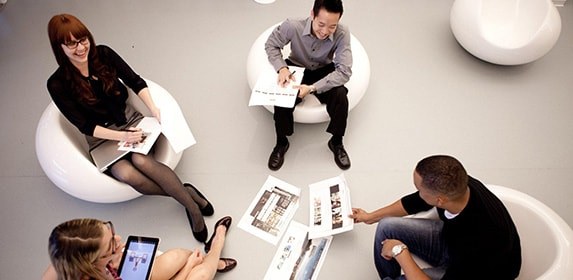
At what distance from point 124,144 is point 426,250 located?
169cm

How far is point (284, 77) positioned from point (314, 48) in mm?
257

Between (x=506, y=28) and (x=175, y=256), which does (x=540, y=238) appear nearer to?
(x=175, y=256)

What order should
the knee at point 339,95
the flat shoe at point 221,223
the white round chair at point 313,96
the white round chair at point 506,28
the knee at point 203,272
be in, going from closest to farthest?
1. the knee at point 203,272
2. the flat shoe at point 221,223
3. the knee at point 339,95
4. the white round chair at point 313,96
5. the white round chair at point 506,28

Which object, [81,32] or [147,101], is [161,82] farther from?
[81,32]

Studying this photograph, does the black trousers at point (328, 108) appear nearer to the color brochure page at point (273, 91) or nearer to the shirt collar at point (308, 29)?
the color brochure page at point (273, 91)

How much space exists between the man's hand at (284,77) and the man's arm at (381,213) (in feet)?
2.85

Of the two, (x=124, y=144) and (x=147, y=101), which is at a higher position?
(x=147, y=101)

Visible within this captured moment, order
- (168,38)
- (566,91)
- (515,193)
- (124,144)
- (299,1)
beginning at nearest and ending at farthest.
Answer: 1. (515,193)
2. (124,144)
3. (566,91)
4. (168,38)
5. (299,1)

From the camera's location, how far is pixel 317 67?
2896 mm

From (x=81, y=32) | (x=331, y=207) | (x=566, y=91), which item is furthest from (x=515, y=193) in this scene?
(x=81, y=32)

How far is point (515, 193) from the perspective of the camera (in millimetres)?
2096

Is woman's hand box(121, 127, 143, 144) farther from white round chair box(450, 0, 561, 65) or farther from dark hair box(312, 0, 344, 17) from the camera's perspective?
white round chair box(450, 0, 561, 65)

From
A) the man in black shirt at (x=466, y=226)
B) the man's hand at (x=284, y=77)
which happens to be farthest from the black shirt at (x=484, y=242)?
the man's hand at (x=284, y=77)

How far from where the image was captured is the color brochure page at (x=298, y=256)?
2.51m
